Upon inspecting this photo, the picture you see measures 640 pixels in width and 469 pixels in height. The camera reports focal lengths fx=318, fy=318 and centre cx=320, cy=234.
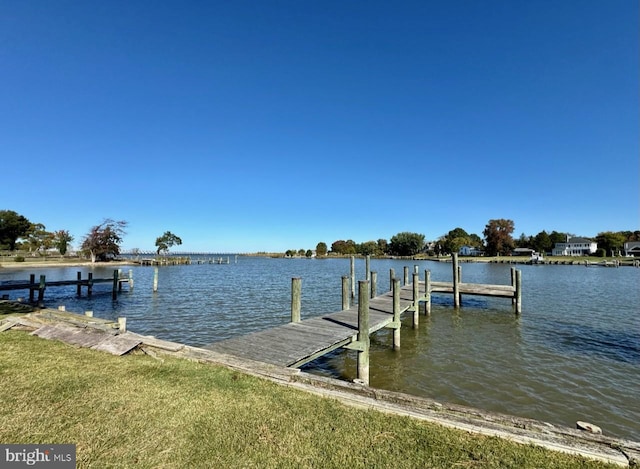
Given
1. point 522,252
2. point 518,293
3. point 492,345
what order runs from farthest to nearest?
point 522,252 < point 518,293 < point 492,345

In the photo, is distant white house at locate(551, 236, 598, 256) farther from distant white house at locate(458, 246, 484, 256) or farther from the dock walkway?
the dock walkway

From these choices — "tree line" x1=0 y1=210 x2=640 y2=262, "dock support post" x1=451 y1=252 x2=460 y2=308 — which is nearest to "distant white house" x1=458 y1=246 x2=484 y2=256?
"tree line" x1=0 y1=210 x2=640 y2=262

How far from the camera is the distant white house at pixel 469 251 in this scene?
12112cm

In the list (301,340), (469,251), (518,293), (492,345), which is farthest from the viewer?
(469,251)

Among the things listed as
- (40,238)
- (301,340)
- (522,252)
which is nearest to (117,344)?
(301,340)

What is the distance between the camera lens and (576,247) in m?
100

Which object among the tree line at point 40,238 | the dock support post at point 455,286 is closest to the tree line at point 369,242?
the tree line at point 40,238

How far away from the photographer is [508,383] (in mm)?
9023

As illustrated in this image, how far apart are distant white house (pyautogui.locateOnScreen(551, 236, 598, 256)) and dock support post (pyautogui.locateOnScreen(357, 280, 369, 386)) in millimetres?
119198

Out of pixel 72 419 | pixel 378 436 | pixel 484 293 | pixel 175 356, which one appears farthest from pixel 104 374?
pixel 484 293

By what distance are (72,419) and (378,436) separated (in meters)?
3.79

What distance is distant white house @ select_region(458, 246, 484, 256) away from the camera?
4769 inches

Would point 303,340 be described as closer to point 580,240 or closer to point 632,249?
point 632,249

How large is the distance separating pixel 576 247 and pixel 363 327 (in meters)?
121
